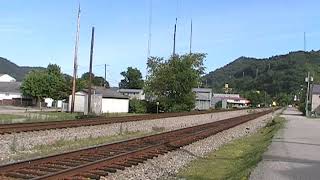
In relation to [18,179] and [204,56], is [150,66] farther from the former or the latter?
[18,179]

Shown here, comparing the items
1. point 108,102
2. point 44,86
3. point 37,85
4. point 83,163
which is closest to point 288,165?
point 83,163

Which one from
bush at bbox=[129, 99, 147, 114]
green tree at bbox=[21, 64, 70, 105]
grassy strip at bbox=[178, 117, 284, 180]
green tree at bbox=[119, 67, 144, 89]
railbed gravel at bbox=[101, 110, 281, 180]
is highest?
green tree at bbox=[119, 67, 144, 89]

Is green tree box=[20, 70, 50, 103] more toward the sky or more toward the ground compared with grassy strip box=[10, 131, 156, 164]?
more toward the sky

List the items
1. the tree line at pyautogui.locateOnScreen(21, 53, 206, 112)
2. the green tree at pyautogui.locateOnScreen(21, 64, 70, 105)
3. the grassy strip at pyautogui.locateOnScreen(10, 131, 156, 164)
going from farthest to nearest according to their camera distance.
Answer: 1. the green tree at pyautogui.locateOnScreen(21, 64, 70, 105)
2. the tree line at pyautogui.locateOnScreen(21, 53, 206, 112)
3. the grassy strip at pyautogui.locateOnScreen(10, 131, 156, 164)

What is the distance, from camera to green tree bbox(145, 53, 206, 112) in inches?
3260

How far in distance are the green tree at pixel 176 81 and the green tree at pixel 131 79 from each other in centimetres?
10109

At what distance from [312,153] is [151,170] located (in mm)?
7881

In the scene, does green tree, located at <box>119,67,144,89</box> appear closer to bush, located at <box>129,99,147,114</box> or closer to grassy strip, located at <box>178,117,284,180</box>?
bush, located at <box>129,99,147,114</box>

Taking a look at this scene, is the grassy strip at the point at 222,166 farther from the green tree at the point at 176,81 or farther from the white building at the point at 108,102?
the green tree at the point at 176,81

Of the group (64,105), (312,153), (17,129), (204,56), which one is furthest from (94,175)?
(204,56)

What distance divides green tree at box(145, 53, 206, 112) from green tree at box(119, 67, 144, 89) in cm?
10109

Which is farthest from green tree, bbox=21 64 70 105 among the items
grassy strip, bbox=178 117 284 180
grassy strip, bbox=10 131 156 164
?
grassy strip, bbox=178 117 284 180

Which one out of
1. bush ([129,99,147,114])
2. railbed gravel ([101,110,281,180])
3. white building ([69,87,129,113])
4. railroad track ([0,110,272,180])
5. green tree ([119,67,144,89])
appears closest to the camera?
railroad track ([0,110,272,180])

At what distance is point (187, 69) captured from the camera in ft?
280
